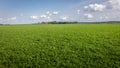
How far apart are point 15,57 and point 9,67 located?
195cm

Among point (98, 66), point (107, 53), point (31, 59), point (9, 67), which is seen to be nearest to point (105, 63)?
point (98, 66)

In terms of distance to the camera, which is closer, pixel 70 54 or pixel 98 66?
pixel 98 66

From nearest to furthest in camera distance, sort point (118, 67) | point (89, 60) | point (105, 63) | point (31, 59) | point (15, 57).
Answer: point (118, 67), point (105, 63), point (89, 60), point (31, 59), point (15, 57)

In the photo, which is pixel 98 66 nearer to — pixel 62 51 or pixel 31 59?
pixel 62 51

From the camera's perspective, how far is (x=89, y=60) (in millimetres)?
10086

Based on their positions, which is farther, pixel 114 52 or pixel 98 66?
pixel 114 52

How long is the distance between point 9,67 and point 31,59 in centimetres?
185

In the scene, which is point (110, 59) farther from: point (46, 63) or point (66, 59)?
point (46, 63)

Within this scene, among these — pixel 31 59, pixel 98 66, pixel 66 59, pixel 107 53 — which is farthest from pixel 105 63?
pixel 31 59

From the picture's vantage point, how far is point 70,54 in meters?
11.6

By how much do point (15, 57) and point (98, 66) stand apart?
710 cm

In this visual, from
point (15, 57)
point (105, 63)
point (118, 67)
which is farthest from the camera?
point (15, 57)

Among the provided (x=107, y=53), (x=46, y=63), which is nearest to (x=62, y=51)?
(x=46, y=63)

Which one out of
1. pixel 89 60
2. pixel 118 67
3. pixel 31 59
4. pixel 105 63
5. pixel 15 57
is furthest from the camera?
pixel 15 57
